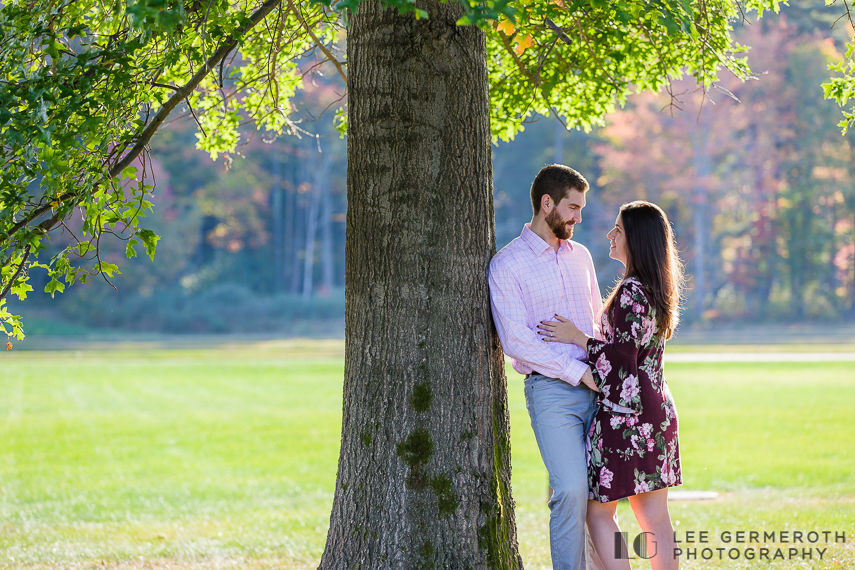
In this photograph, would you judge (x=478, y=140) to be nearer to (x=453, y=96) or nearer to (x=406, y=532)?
(x=453, y=96)

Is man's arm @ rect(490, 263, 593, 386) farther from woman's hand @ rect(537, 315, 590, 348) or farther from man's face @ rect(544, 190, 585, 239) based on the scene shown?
man's face @ rect(544, 190, 585, 239)

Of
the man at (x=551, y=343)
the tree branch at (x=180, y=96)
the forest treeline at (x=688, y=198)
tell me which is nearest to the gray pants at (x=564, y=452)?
the man at (x=551, y=343)

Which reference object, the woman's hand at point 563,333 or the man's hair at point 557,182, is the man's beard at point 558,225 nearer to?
the man's hair at point 557,182

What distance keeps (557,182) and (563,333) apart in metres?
0.73

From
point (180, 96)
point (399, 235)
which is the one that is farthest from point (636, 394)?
point (180, 96)

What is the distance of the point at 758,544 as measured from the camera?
18.6 feet

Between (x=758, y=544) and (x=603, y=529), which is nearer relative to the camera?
(x=603, y=529)

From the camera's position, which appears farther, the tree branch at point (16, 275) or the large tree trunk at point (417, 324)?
the tree branch at point (16, 275)

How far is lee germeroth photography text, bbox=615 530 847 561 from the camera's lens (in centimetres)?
524

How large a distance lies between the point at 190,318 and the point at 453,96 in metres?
40.0

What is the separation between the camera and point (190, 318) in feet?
138

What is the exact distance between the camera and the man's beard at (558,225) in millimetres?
4066

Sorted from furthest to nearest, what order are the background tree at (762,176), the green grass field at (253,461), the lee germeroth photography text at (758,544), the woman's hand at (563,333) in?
the background tree at (762,176) < the green grass field at (253,461) < the lee germeroth photography text at (758,544) < the woman's hand at (563,333)

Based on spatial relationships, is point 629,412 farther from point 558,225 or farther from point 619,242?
point 558,225
